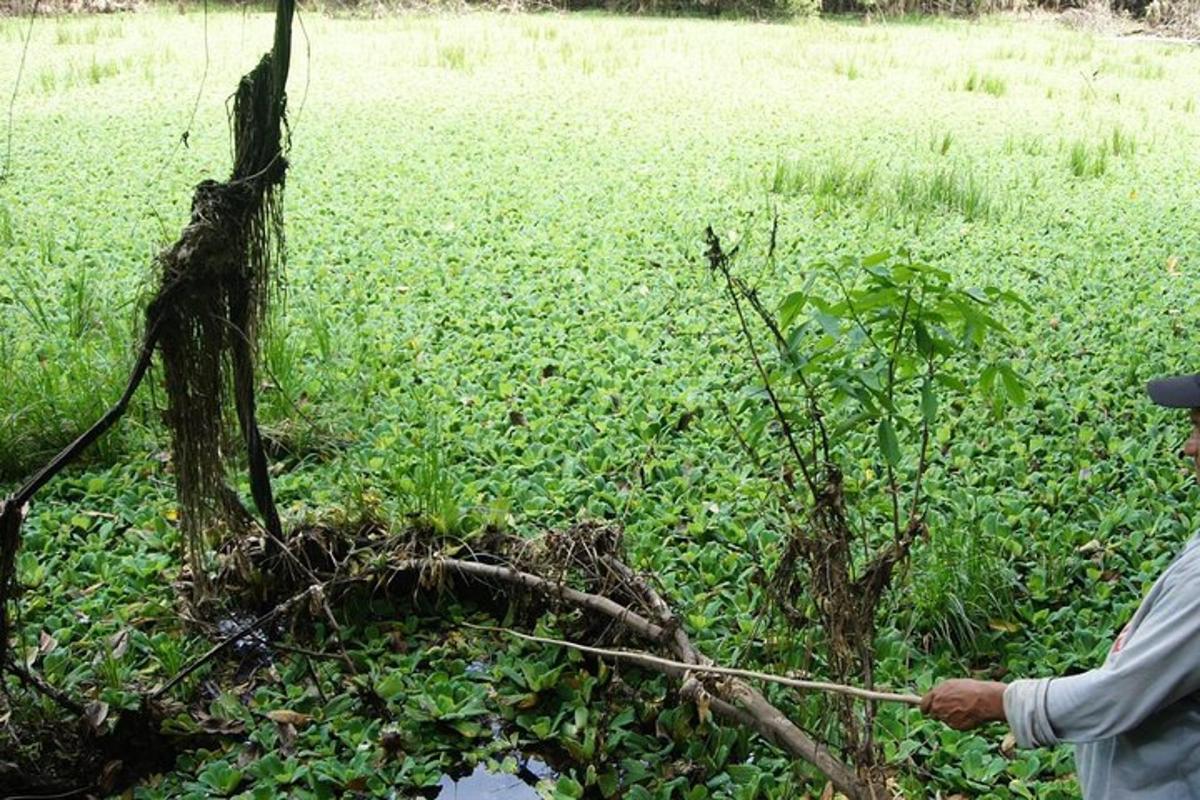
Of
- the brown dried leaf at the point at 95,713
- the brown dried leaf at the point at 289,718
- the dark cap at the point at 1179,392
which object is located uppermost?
the dark cap at the point at 1179,392

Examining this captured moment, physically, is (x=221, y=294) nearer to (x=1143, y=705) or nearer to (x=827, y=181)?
(x=1143, y=705)

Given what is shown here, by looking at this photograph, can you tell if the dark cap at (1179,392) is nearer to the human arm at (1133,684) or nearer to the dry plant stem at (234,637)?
the human arm at (1133,684)

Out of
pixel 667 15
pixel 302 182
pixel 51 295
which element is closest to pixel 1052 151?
pixel 302 182

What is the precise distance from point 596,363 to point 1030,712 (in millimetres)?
2776

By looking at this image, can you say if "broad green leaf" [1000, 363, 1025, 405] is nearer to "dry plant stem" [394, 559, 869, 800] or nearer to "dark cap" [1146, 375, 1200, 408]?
"dark cap" [1146, 375, 1200, 408]

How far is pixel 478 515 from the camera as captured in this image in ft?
9.93

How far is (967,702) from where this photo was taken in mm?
1612

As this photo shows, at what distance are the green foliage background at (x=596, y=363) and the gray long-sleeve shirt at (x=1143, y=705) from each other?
2.27ft

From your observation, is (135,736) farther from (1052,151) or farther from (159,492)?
(1052,151)

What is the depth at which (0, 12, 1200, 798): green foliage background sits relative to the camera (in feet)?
8.21

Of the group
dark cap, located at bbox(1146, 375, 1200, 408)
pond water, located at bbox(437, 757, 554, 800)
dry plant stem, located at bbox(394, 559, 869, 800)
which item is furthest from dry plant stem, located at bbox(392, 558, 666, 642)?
dark cap, located at bbox(1146, 375, 1200, 408)

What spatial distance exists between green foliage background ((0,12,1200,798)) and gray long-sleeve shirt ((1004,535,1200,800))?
693 mm

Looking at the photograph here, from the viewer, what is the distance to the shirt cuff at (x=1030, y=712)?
4.95 ft

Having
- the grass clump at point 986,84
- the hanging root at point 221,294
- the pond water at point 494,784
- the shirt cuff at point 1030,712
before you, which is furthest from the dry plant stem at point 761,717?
the grass clump at point 986,84
